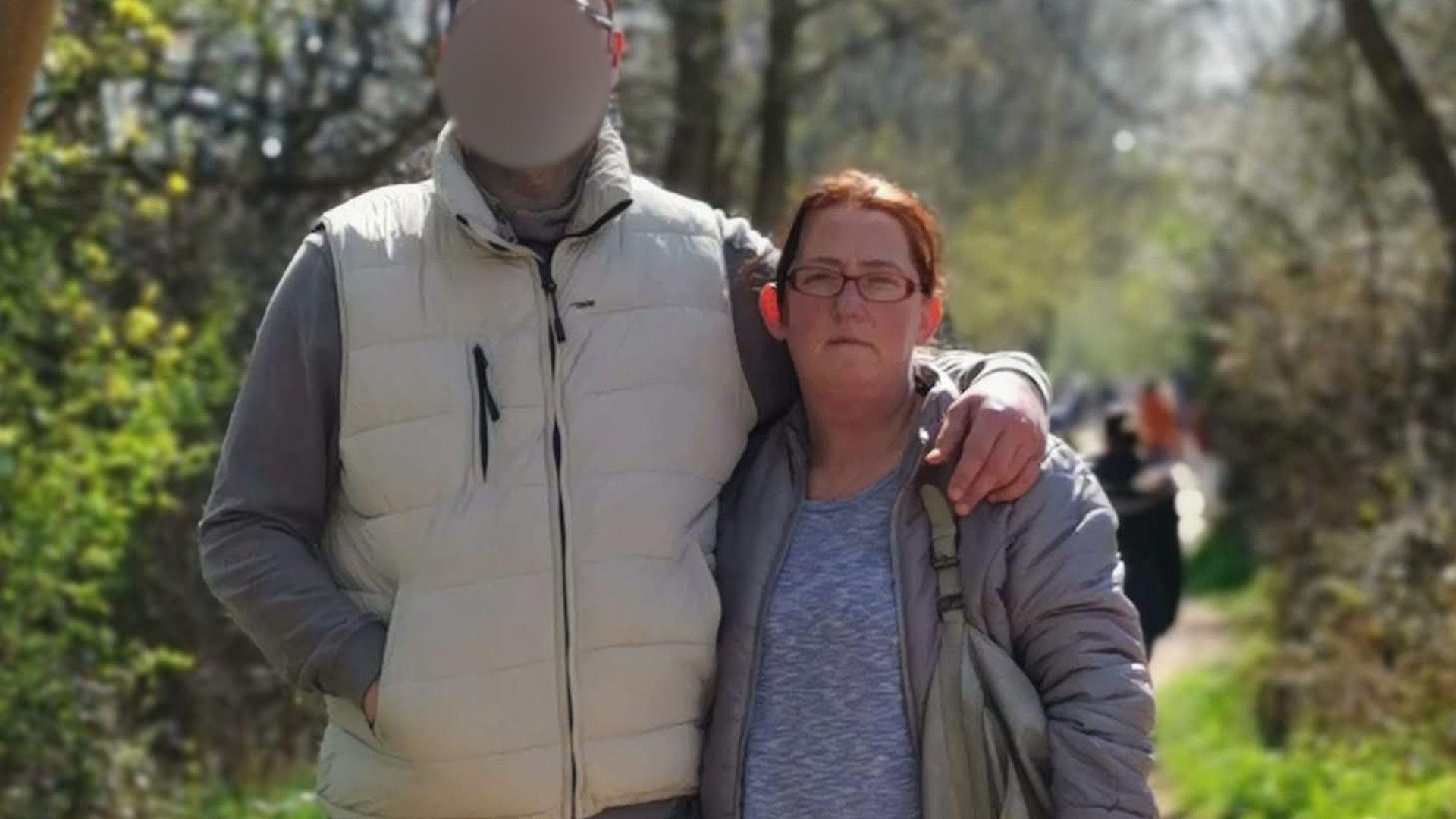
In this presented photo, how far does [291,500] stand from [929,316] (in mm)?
965

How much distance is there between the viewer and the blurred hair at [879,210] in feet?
11.9

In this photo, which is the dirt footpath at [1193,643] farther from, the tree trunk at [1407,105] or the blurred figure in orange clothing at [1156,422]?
the blurred figure in orange clothing at [1156,422]

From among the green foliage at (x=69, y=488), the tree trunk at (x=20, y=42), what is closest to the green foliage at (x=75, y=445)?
the green foliage at (x=69, y=488)

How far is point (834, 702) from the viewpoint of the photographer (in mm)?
3498

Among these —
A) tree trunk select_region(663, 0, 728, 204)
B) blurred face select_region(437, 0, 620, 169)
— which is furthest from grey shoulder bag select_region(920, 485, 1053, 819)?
tree trunk select_region(663, 0, 728, 204)

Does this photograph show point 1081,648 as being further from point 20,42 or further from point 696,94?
point 696,94


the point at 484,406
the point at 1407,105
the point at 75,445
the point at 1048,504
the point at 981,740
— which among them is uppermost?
the point at 1407,105

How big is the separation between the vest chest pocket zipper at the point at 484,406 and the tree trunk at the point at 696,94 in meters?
10.9

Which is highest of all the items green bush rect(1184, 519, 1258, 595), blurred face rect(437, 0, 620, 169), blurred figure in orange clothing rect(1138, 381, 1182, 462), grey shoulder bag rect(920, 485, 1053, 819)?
blurred face rect(437, 0, 620, 169)

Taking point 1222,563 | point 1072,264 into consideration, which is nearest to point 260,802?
point 1222,563

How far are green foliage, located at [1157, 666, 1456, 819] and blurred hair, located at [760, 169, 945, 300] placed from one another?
554 centimetres

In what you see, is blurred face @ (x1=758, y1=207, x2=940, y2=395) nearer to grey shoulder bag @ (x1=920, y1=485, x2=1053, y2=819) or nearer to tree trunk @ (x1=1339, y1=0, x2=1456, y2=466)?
grey shoulder bag @ (x1=920, y1=485, x2=1053, y2=819)

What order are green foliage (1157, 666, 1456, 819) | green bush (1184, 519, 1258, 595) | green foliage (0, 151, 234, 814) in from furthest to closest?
green bush (1184, 519, 1258, 595) < green foliage (1157, 666, 1456, 819) < green foliage (0, 151, 234, 814)

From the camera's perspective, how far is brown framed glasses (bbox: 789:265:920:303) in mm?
3580
